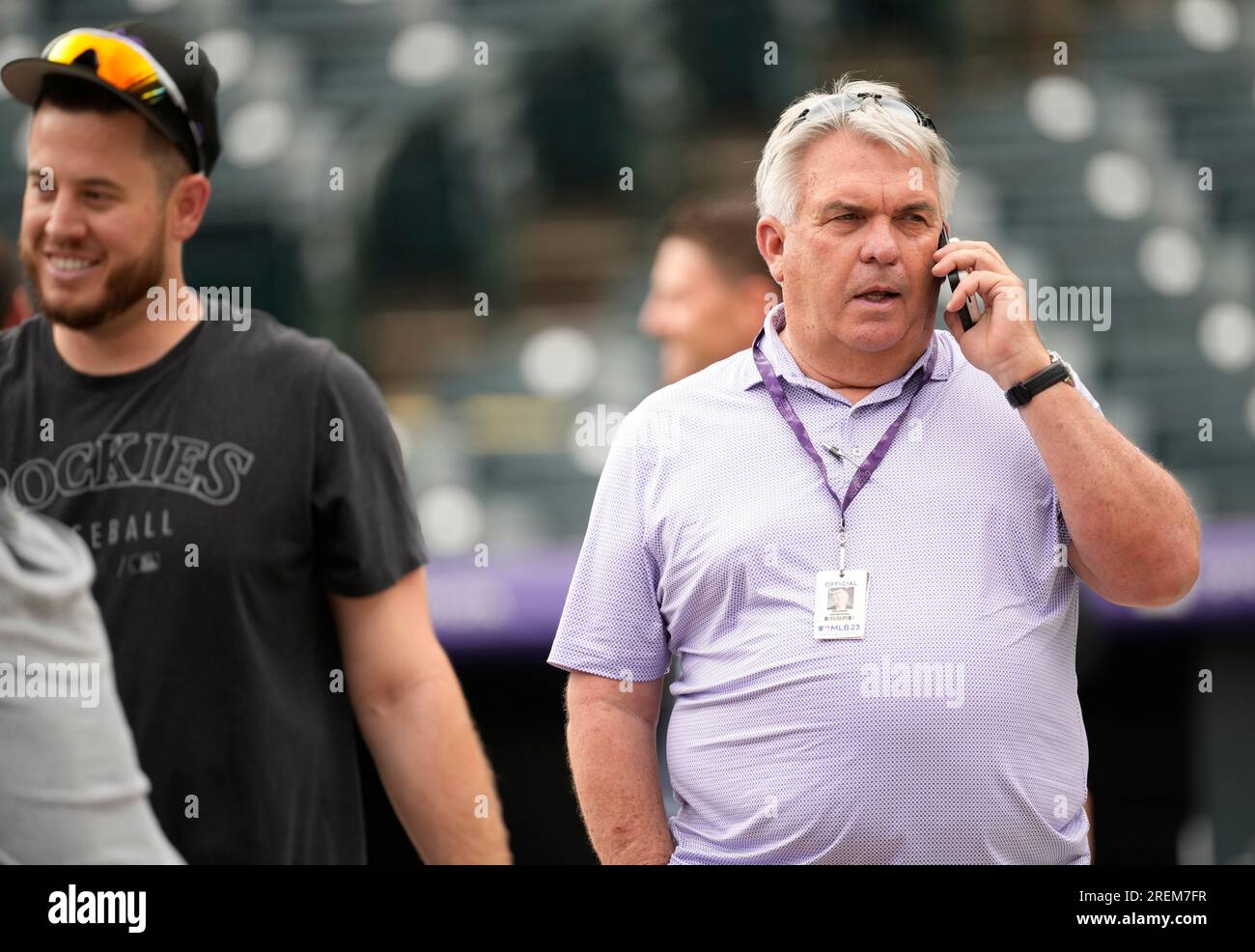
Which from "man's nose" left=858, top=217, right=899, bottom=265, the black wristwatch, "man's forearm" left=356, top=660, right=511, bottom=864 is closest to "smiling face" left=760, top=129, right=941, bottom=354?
"man's nose" left=858, top=217, right=899, bottom=265

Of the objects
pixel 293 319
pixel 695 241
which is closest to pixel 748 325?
pixel 695 241

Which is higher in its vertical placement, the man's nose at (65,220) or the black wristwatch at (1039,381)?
the man's nose at (65,220)

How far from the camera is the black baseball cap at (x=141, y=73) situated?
2129mm

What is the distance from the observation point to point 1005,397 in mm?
1858

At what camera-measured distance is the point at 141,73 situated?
2139mm

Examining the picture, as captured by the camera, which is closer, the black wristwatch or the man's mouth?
the black wristwatch

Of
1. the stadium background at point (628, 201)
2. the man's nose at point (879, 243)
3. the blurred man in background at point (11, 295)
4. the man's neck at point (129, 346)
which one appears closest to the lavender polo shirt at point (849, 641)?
the man's nose at point (879, 243)

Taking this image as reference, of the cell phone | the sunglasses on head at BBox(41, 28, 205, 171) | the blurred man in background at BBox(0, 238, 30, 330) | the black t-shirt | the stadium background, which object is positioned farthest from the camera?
the stadium background

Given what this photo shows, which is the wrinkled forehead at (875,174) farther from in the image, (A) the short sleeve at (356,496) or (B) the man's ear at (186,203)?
(B) the man's ear at (186,203)

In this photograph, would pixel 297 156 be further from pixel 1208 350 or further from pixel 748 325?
pixel 1208 350

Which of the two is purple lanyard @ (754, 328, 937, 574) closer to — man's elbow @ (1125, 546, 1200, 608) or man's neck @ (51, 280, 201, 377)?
man's elbow @ (1125, 546, 1200, 608)

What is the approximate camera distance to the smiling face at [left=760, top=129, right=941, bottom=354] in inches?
74.3
